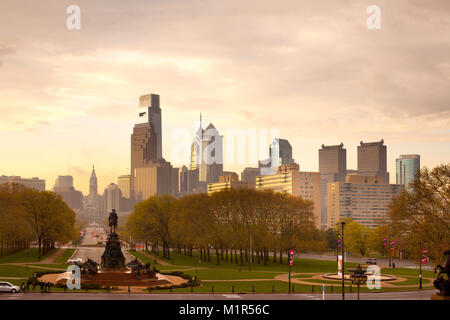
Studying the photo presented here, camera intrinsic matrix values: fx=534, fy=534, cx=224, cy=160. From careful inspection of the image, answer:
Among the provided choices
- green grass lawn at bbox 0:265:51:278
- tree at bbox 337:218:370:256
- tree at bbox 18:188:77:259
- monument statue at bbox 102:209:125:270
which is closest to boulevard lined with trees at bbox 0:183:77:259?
tree at bbox 18:188:77:259

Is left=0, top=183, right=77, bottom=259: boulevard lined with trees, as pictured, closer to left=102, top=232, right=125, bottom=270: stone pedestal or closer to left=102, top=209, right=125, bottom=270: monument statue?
left=102, top=209, right=125, bottom=270: monument statue

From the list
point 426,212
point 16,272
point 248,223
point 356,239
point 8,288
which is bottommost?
point 356,239

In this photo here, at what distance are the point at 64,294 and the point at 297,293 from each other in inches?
984

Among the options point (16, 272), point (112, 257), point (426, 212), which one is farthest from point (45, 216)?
point (426, 212)

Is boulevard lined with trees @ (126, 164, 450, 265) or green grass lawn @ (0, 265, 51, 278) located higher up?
boulevard lined with trees @ (126, 164, 450, 265)

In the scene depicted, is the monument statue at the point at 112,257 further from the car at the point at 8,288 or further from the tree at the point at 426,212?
the tree at the point at 426,212

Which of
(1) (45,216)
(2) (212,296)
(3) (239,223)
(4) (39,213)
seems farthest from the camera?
(4) (39,213)

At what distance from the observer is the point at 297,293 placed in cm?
5947

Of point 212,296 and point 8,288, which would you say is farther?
point 8,288

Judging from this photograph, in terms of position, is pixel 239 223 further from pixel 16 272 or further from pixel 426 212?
pixel 426 212

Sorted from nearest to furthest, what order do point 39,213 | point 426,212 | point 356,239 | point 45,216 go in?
point 426,212 → point 45,216 → point 39,213 → point 356,239

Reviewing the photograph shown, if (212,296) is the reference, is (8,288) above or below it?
above
